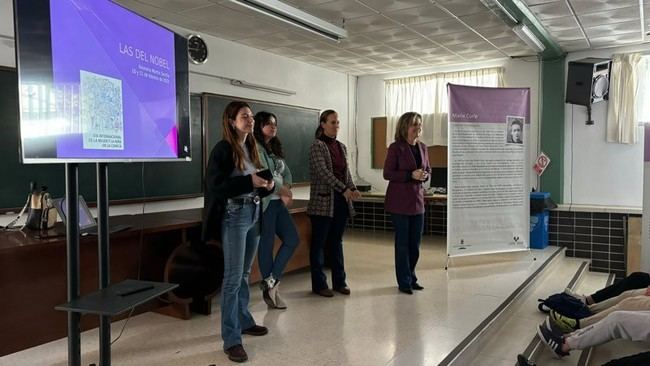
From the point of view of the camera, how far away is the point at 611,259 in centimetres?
543

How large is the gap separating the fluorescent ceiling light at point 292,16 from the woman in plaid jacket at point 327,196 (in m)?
0.88

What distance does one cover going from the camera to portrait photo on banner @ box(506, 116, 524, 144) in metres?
4.73

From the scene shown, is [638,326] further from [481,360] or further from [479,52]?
[479,52]

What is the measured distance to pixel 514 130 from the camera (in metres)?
4.78

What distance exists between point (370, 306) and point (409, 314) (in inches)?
12.0

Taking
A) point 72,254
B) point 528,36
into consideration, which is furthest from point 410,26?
point 72,254

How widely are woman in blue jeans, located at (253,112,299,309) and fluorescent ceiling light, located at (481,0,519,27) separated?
84.4 inches

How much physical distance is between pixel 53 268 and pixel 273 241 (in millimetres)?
1385

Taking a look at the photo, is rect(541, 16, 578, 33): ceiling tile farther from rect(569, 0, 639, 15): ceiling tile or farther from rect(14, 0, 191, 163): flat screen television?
rect(14, 0, 191, 163): flat screen television

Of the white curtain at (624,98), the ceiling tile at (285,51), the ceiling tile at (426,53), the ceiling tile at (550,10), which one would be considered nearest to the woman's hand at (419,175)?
the ceiling tile at (550,10)

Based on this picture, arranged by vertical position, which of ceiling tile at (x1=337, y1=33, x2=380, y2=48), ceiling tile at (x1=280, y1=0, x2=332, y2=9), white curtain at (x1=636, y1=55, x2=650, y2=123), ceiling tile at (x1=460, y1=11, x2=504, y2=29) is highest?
ceiling tile at (x1=280, y1=0, x2=332, y2=9)

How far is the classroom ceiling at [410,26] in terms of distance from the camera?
4.04m

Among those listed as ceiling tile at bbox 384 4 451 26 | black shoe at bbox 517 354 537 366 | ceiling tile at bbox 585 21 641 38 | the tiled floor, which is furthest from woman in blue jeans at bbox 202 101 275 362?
ceiling tile at bbox 585 21 641 38

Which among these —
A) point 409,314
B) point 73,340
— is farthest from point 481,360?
point 73,340
